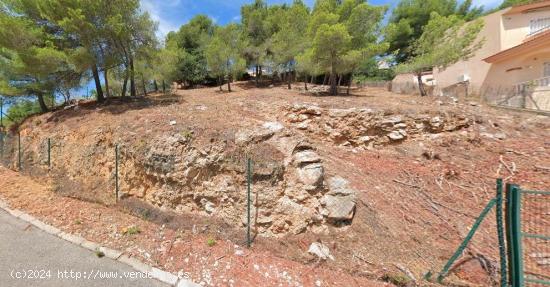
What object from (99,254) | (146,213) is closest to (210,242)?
(99,254)

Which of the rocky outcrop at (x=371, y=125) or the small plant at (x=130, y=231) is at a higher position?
the rocky outcrop at (x=371, y=125)

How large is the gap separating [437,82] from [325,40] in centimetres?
1569

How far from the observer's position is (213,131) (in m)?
5.89


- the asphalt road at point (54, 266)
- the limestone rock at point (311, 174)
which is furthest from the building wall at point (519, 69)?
the asphalt road at point (54, 266)

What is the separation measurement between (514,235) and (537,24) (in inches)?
813

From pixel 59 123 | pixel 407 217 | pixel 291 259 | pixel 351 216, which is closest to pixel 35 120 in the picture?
pixel 59 123

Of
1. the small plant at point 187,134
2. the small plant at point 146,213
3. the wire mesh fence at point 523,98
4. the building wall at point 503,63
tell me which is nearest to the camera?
the small plant at point 146,213

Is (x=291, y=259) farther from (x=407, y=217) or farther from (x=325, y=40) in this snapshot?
(x=325, y=40)

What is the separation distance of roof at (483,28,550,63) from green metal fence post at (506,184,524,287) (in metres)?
16.0

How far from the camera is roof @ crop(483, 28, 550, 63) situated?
1222 centimetres

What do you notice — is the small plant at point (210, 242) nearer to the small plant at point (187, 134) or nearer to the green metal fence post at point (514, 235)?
the small plant at point (187, 134)

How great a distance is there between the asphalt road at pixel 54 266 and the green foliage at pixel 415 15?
2414 cm

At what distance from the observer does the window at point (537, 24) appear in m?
14.7

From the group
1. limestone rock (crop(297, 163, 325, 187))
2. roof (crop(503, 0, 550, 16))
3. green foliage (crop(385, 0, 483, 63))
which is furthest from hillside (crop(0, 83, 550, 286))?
green foliage (crop(385, 0, 483, 63))
